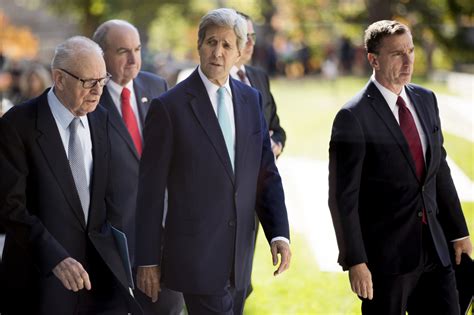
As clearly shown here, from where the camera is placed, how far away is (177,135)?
3.96 meters

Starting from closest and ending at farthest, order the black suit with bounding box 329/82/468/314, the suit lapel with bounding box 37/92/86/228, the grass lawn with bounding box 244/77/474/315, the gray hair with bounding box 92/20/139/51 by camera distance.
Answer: the suit lapel with bounding box 37/92/86/228, the black suit with bounding box 329/82/468/314, the gray hair with bounding box 92/20/139/51, the grass lawn with bounding box 244/77/474/315

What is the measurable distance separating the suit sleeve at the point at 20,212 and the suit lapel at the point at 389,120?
146 centimetres

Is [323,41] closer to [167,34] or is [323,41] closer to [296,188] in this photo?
[167,34]

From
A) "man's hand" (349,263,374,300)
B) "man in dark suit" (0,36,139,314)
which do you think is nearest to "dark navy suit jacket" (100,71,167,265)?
"man in dark suit" (0,36,139,314)

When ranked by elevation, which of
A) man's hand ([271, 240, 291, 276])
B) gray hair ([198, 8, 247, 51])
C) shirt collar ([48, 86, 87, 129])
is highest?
gray hair ([198, 8, 247, 51])

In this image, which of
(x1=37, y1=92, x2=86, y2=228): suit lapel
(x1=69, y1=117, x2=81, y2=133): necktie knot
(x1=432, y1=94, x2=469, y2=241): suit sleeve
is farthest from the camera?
(x1=432, y1=94, x2=469, y2=241): suit sleeve

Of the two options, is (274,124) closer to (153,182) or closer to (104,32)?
(104,32)

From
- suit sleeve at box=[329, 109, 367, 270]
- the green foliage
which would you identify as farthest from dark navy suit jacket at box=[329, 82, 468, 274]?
the green foliage

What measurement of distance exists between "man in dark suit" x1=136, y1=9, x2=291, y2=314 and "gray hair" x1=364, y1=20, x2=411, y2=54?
1.84ft

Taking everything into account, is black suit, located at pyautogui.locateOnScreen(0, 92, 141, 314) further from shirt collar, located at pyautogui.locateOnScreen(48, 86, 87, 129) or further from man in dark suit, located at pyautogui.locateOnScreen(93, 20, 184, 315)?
man in dark suit, located at pyautogui.locateOnScreen(93, 20, 184, 315)

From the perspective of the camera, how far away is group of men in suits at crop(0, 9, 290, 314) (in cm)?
379

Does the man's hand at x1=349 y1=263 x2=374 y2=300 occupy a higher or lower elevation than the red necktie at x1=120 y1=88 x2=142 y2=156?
lower

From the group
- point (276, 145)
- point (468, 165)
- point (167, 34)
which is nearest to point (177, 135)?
point (276, 145)

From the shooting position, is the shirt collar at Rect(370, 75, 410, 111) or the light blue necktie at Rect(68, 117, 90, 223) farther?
the shirt collar at Rect(370, 75, 410, 111)
